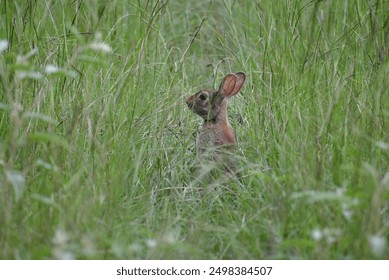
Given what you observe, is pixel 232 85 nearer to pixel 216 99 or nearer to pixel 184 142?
pixel 216 99

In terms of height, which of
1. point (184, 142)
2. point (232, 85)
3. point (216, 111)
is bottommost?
point (184, 142)

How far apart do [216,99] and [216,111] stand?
0.07 meters

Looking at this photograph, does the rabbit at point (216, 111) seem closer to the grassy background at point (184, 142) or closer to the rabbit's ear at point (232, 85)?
the rabbit's ear at point (232, 85)

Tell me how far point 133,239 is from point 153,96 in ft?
5.66

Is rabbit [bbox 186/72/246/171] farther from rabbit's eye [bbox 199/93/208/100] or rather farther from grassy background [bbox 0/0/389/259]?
grassy background [bbox 0/0/389/259]

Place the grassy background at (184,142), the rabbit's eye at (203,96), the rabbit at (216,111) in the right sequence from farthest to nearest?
the rabbit's eye at (203,96) → the rabbit at (216,111) → the grassy background at (184,142)

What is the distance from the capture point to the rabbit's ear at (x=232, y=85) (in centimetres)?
526

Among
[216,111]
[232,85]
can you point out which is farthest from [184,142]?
[232,85]

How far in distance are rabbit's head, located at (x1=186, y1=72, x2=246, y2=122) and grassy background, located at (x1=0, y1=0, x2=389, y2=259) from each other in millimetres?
155

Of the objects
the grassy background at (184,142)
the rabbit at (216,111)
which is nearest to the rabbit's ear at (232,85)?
the rabbit at (216,111)

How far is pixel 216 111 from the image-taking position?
5316 millimetres

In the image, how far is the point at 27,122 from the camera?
15.5ft

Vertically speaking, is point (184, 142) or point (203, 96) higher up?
point (203, 96)

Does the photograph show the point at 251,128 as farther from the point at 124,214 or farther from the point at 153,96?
the point at 124,214
